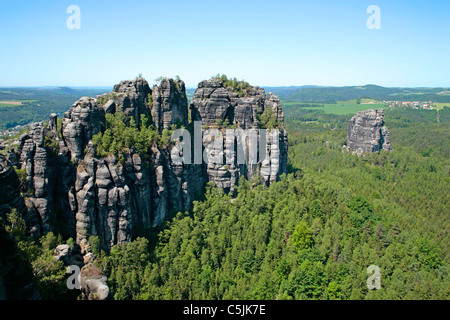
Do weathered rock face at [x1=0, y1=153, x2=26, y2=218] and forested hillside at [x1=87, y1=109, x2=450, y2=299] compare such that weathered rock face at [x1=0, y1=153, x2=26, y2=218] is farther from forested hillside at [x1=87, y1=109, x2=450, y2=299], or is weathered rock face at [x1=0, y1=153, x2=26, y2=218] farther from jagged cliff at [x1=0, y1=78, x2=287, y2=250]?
forested hillside at [x1=87, y1=109, x2=450, y2=299]

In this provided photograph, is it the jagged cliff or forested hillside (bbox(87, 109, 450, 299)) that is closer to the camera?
the jagged cliff

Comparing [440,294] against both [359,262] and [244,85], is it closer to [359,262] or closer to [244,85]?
[359,262]

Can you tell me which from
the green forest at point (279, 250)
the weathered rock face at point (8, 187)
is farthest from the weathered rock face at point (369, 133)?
the weathered rock face at point (8, 187)

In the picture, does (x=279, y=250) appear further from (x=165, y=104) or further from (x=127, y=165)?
(x=165, y=104)

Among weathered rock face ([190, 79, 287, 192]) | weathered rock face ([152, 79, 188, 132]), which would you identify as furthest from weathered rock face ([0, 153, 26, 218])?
weathered rock face ([190, 79, 287, 192])

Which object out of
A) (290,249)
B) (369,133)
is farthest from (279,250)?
(369,133)

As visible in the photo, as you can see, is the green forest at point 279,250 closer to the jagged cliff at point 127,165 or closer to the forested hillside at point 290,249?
the forested hillside at point 290,249
